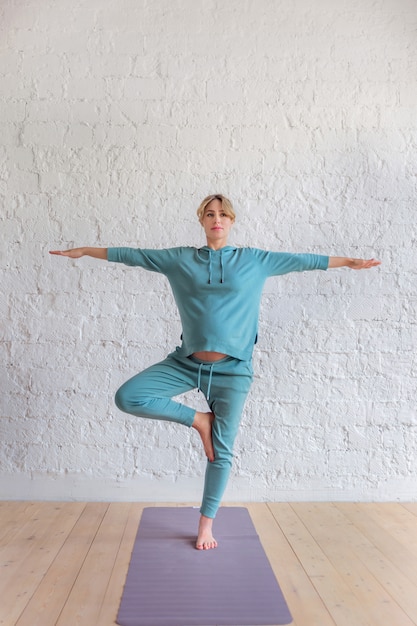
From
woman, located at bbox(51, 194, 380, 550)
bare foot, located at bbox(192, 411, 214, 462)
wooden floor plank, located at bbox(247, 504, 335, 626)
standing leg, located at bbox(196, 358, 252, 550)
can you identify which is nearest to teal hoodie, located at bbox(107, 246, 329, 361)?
woman, located at bbox(51, 194, 380, 550)

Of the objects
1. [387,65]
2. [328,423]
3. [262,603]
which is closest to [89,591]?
[262,603]

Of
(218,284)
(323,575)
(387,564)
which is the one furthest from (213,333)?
(387,564)

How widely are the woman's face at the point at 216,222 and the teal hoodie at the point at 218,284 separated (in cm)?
5

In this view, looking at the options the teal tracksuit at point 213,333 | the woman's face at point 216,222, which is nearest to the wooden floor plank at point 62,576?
the teal tracksuit at point 213,333

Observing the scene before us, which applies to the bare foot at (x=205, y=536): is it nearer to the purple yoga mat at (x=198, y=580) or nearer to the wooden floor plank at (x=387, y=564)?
the purple yoga mat at (x=198, y=580)

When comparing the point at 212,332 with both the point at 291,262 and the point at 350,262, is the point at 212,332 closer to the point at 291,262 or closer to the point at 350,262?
the point at 291,262

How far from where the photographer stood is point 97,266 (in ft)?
12.9

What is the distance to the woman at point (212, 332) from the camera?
315 cm

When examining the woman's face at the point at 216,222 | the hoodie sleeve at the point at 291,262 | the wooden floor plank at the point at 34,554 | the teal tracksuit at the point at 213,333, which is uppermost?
the woman's face at the point at 216,222

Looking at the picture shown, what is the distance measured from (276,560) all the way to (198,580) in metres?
0.42

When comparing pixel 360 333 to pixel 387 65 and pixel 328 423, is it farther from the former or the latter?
pixel 387 65

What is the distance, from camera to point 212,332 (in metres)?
3.15

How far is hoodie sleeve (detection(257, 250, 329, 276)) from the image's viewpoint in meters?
3.25

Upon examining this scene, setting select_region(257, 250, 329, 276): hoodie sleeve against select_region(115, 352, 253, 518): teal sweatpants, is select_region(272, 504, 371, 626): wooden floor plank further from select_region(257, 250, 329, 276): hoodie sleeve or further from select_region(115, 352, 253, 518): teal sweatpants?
select_region(257, 250, 329, 276): hoodie sleeve
